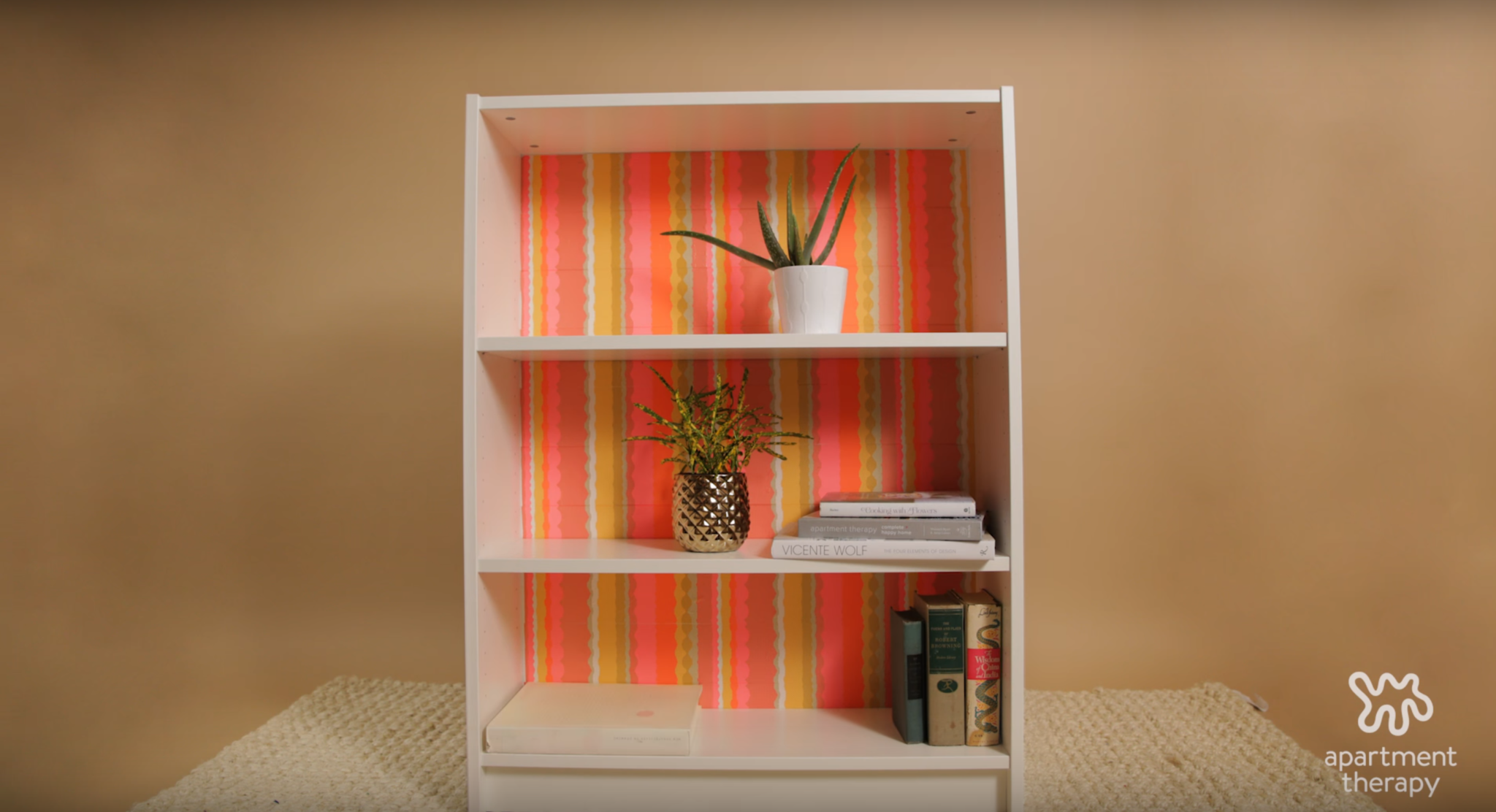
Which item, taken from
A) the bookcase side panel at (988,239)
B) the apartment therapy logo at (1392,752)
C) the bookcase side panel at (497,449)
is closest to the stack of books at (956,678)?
the bookcase side panel at (988,239)

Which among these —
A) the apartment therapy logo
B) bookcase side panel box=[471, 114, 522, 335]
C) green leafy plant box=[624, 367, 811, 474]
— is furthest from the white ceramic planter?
the apartment therapy logo

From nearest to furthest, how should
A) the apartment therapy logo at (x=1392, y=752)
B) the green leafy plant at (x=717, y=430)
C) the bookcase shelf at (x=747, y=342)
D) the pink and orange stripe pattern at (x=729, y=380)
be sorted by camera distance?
the bookcase shelf at (x=747, y=342) → the green leafy plant at (x=717, y=430) → the pink and orange stripe pattern at (x=729, y=380) → the apartment therapy logo at (x=1392, y=752)

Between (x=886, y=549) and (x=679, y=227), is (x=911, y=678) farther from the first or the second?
(x=679, y=227)

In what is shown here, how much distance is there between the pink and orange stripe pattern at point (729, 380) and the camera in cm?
154

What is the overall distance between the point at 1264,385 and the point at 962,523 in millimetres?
1095

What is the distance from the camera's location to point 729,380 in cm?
155

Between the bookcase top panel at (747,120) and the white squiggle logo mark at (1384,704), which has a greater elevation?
the bookcase top panel at (747,120)

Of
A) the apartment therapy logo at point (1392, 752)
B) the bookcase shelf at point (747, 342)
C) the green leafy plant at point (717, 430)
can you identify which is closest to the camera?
the bookcase shelf at point (747, 342)

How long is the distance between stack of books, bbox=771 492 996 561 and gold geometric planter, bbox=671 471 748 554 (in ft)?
0.32

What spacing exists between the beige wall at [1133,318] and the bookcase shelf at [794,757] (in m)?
0.68

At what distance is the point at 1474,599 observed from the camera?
1.88 m

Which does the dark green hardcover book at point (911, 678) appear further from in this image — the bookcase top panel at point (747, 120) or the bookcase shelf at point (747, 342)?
the bookcase top panel at point (747, 120)

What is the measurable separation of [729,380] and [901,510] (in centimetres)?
45

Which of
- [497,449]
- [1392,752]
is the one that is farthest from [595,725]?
[1392,752]
